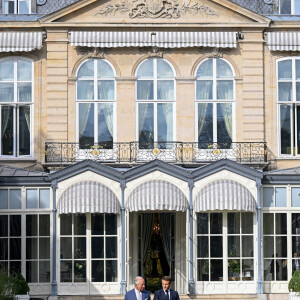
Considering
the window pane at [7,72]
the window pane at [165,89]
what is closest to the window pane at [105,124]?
the window pane at [165,89]

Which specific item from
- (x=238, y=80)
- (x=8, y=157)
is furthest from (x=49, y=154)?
(x=238, y=80)

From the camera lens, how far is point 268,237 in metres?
35.2

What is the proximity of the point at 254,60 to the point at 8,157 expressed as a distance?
9102mm

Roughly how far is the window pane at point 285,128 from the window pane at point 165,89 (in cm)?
387

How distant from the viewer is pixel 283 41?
37.4 meters

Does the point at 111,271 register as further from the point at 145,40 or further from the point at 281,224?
the point at 145,40

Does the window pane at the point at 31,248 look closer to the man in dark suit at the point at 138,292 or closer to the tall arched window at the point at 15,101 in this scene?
the tall arched window at the point at 15,101

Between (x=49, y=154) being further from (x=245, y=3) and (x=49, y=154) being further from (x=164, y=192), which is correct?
(x=245, y=3)

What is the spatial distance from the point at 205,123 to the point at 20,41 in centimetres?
691

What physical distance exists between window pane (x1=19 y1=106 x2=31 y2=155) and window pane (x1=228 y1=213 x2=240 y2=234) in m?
7.67

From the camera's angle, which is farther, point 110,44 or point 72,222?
point 110,44

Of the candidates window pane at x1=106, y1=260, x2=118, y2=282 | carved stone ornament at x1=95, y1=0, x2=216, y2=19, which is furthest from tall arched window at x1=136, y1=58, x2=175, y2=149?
window pane at x1=106, y1=260, x2=118, y2=282

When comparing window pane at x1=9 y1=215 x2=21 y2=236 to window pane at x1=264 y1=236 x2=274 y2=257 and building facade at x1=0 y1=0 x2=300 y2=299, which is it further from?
window pane at x1=264 y1=236 x2=274 y2=257

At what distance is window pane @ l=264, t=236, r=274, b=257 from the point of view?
3512 centimetres
